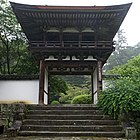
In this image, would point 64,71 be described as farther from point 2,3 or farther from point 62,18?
point 2,3

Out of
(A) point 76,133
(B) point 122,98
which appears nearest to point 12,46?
(A) point 76,133

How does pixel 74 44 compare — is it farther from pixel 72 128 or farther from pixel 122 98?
pixel 72 128

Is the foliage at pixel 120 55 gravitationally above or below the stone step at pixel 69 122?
above

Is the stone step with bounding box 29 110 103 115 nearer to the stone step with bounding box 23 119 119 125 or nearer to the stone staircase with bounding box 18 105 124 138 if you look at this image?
the stone staircase with bounding box 18 105 124 138

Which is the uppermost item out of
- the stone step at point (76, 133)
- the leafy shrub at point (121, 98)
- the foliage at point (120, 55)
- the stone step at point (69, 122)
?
the foliage at point (120, 55)

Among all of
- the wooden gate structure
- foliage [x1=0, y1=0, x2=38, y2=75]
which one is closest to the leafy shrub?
the wooden gate structure

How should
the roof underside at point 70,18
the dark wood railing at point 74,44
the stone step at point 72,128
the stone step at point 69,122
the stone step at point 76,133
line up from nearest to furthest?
the stone step at point 76,133 → the stone step at point 72,128 → the stone step at point 69,122 → the roof underside at point 70,18 → the dark wood railing at point 74,44

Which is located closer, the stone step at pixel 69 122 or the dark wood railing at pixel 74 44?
the stone step at pixel 69 122

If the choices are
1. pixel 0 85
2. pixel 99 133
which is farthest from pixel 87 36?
pixel 99 133

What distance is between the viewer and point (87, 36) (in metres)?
14.2

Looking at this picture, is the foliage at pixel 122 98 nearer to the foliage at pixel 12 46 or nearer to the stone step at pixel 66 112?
the stone step at pixel 66 112

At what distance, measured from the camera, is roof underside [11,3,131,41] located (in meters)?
12.3

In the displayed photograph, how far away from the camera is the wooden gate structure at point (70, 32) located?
1234cm

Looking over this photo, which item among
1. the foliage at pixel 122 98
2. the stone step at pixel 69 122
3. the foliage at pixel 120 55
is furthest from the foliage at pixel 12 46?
the foliage at pixel 120 55
